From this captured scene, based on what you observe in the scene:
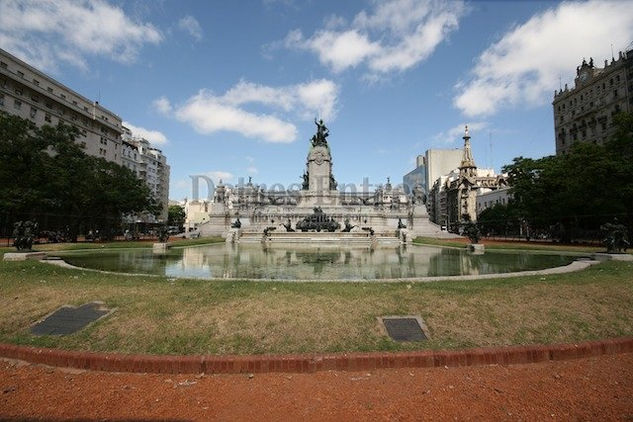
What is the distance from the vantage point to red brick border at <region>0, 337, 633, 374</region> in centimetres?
578

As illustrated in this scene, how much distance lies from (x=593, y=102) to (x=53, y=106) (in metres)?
92.3

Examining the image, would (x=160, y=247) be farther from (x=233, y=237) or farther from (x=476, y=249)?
(x=476, y=249)

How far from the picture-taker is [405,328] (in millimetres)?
6871

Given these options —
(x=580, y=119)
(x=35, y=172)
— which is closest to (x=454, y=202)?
(x=580, y=119)

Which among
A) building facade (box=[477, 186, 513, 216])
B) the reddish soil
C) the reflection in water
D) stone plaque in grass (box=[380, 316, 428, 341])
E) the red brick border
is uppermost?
building facade (box=[477, 186, 513, 216])

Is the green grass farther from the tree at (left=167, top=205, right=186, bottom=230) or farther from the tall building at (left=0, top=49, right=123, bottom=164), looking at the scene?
the tree at (left=167, top=205, right=186, bottom=230)

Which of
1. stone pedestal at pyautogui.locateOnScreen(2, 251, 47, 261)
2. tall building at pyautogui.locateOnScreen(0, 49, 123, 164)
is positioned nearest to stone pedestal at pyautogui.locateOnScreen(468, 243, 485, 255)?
stone pedestal at pyautogui.locateOnScreen(2, 251, 47, 261)

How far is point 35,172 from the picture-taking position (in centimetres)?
3238

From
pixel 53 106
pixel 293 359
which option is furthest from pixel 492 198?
pixel 293 359

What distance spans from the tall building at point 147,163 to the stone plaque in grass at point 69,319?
84091mm

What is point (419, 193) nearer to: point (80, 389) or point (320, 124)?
point (320, 124)

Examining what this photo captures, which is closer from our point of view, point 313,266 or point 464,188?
point 313,266

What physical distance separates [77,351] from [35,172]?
34.7 meters

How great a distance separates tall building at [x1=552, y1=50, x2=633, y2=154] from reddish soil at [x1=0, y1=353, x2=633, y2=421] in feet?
185
